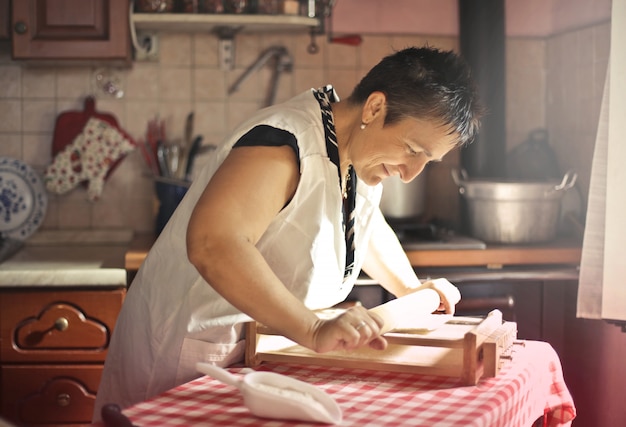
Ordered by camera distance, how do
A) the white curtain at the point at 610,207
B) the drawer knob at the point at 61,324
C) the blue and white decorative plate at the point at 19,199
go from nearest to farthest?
1. the white curtain at the point at 610,207
2. the drawer knob at the point at 61,324
3. the blue and white decorative plate at the point at 19,199

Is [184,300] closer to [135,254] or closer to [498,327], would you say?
[498,327]

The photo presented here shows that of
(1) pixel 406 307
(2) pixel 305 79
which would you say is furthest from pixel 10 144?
(1) pixel 406 307

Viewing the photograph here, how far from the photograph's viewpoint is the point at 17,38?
8.73ft

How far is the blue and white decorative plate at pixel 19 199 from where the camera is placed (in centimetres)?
296

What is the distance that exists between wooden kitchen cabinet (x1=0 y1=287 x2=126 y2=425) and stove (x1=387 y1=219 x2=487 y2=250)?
91 cm

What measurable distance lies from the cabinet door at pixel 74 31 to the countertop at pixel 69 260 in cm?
64

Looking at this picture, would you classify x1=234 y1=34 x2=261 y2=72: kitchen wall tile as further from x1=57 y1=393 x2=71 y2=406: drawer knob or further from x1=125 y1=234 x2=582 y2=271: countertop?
x1=57 y1=393 x2=71 y2=406: drawer knob

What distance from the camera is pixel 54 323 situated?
8.00 ft

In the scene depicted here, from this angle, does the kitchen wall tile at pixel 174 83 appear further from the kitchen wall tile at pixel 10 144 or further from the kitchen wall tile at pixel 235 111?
the kitchen wall tile at pixel 10 144

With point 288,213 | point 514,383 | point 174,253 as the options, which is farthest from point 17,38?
point 514,383

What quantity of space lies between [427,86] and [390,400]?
533mm

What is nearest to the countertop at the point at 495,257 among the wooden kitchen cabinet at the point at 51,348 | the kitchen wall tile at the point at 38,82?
the wooden kitchen cabinet at the point at 51,348

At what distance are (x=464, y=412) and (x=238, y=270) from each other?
388 millimetres

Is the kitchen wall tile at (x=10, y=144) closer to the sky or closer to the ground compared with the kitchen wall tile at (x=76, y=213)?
closer to the sky
